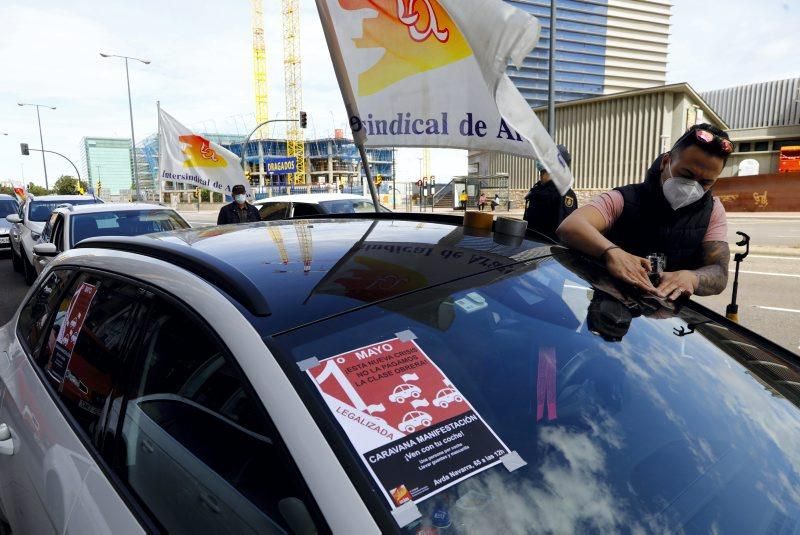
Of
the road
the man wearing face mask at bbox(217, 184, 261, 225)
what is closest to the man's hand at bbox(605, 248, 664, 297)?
the road

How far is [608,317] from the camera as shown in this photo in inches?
68.4

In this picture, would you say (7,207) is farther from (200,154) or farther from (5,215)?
(200,154)

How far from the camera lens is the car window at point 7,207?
16.1 m

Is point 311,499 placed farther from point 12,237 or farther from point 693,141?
point 12,237

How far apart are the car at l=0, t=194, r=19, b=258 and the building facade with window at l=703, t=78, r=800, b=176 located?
178 feet

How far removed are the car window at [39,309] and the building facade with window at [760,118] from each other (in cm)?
5788

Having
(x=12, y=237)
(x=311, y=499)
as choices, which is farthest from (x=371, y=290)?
(x=12, y=237)

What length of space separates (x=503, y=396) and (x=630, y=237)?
164 centimetres

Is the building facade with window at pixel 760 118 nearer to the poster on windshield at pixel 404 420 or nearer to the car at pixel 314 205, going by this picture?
the car at pixel 314 205

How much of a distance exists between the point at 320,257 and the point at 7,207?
18.5m

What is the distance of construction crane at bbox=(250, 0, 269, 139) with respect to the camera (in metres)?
85.8

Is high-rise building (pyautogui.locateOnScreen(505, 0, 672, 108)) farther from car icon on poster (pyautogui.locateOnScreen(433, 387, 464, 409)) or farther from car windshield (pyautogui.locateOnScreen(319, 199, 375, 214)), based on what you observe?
car icon on poster (pyautogui.locateOnScreen(433, 387, 464, 409))

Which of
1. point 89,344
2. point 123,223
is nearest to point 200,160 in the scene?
point 123,223

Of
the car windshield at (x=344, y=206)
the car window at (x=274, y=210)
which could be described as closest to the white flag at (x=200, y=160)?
the car window at (x=274, y=210)
